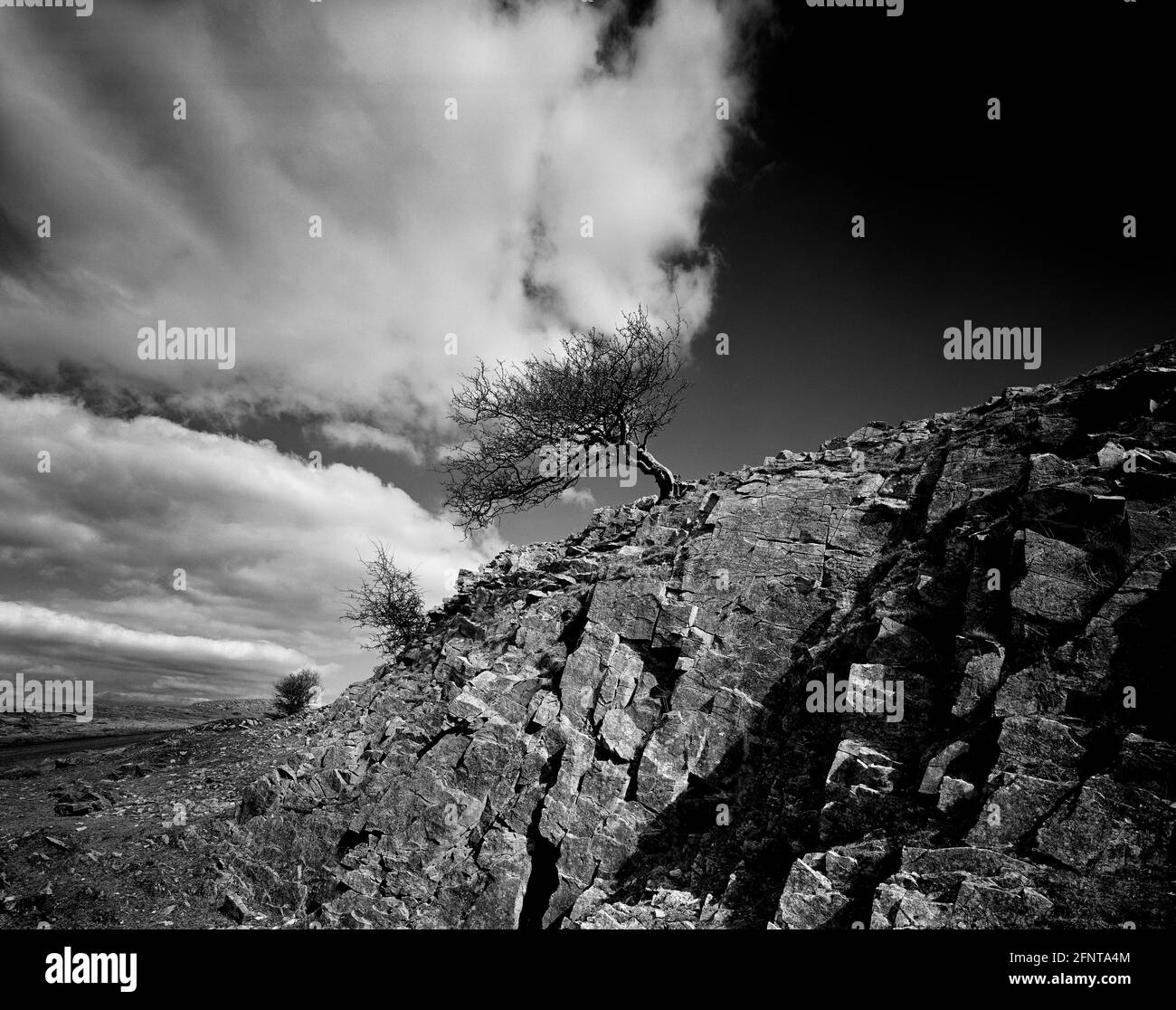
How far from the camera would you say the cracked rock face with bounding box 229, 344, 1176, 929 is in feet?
21.4

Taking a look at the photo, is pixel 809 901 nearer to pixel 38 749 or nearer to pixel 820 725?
pixel 820 725

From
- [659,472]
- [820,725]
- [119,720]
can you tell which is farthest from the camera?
[119,720]

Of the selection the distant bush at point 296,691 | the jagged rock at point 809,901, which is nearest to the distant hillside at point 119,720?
the distant bush at point 296,691

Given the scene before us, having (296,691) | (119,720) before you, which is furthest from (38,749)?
(119,720)

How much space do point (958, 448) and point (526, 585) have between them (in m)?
13.5

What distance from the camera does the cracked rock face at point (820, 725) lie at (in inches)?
257

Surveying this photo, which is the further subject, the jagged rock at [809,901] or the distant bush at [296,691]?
the distant bush at [296,691]

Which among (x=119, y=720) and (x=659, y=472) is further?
(x=119, y=720)

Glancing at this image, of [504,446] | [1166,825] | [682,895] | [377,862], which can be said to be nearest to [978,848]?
[1166,825]

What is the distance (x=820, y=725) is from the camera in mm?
9414

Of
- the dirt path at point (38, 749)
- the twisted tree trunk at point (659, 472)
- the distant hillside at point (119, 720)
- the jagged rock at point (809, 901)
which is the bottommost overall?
the distant hillside at point (119, 720)

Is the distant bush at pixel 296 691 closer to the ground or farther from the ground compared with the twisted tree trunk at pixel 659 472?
closer to the ground

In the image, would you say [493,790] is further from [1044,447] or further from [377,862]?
[1044,447]

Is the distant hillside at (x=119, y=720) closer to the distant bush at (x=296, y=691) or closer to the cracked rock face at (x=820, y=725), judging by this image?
A: the distant bush at (x=296, y=691)
